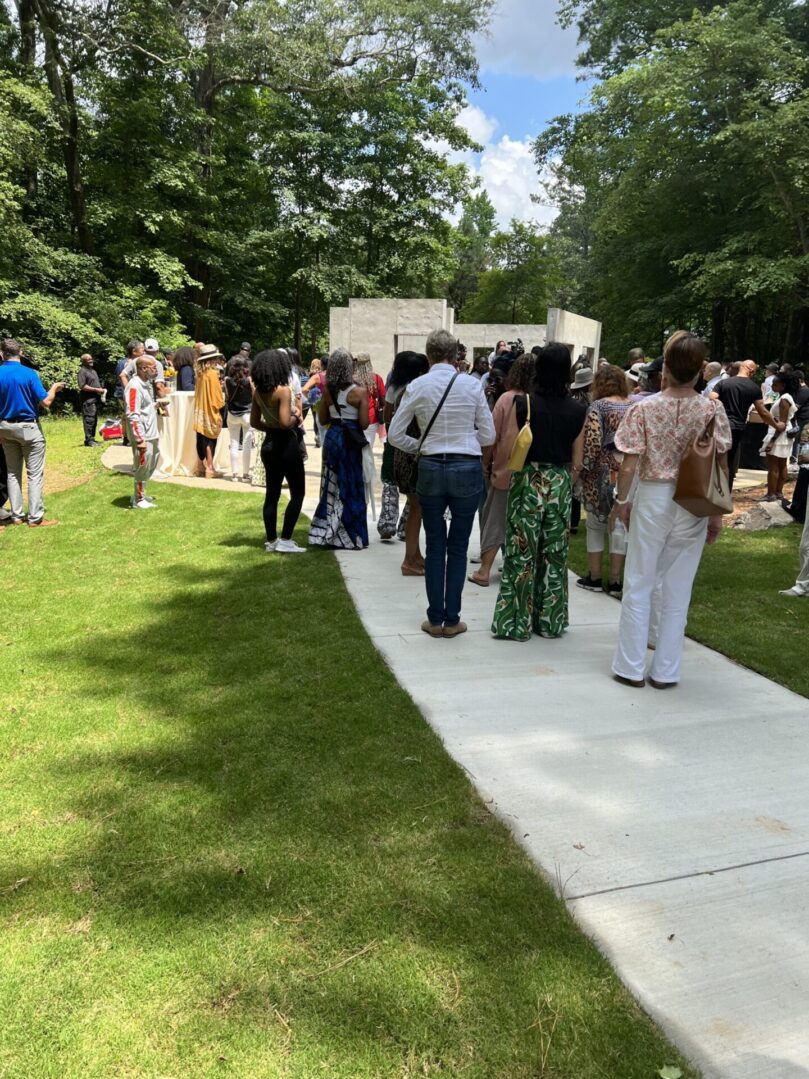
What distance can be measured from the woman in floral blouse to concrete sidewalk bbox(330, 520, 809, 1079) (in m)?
1.07

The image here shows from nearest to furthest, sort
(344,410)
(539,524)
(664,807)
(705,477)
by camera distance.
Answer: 1. (664,807)
2. (705,477)
3. (539,524)
4. (344,410)

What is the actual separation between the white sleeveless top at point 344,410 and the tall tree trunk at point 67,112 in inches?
728

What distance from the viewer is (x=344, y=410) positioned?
22.2 ft

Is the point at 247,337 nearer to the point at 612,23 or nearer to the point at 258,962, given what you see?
the point at 612,23

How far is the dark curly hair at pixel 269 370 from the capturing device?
6.51 meters

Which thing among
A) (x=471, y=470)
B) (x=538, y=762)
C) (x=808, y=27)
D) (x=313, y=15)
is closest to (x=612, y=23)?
(x=808, y=27)

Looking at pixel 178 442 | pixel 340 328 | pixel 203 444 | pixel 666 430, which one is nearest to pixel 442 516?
pixel 666 430

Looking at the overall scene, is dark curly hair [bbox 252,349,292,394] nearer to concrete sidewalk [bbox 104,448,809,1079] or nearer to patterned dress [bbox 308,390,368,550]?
patterned dress [bbox 308,390,368,550]

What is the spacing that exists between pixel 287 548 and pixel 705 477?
4.35 meters

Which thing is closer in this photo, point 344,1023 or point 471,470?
point 344,1023

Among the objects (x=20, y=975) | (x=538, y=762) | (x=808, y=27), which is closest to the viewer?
(x=20, y=975)

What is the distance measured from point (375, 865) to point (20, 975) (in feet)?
3.79

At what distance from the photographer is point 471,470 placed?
189 inches

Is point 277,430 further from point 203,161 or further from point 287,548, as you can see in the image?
point 203,161
